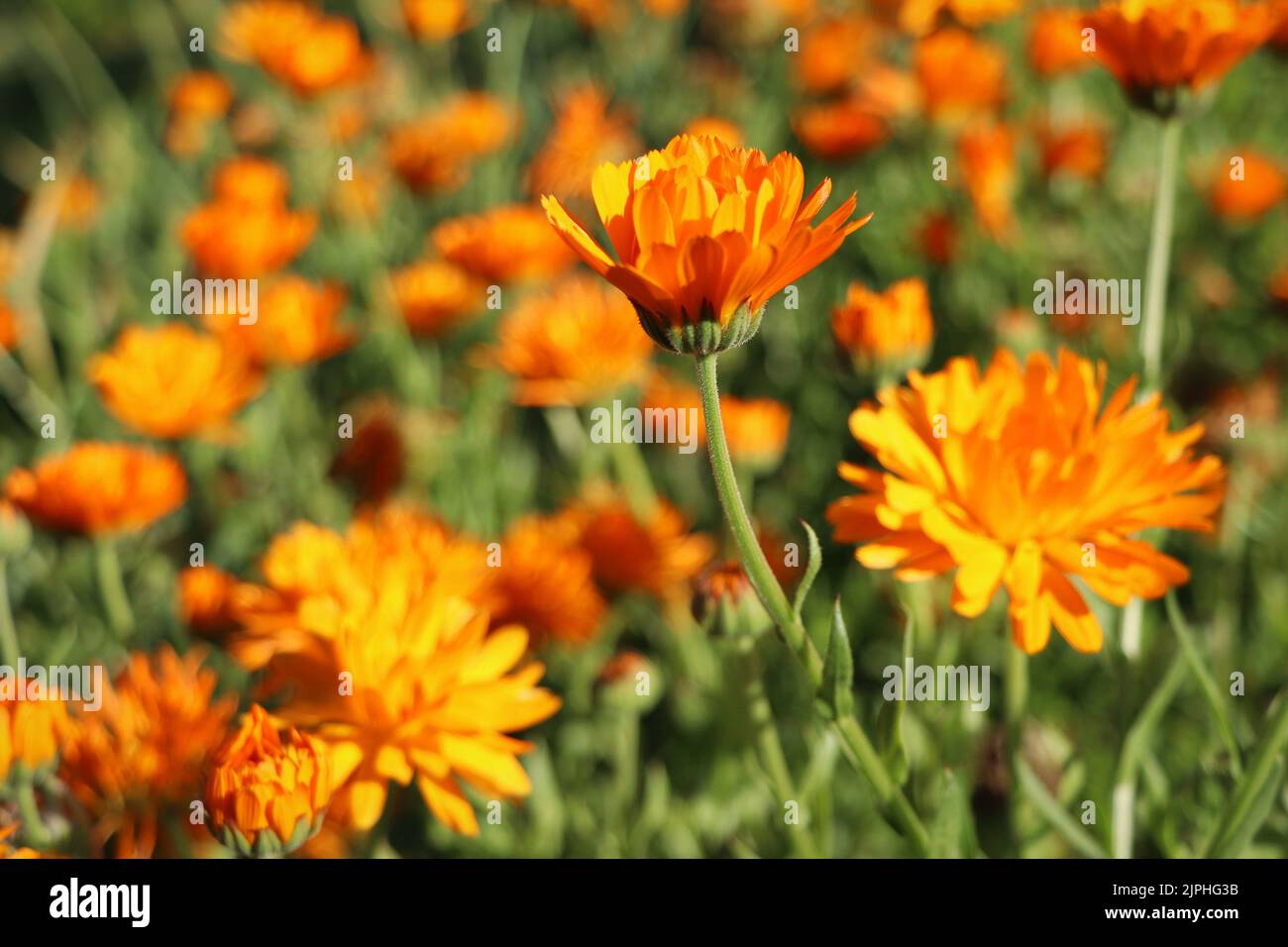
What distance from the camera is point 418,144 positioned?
187 centimetres

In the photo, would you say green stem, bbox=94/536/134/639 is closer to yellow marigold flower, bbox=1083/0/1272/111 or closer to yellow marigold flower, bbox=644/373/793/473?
yellow marigold flower, bbox=644/373/793/473

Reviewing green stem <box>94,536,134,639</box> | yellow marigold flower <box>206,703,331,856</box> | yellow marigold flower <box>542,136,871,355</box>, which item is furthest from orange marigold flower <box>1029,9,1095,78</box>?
yellow marigold flower <box>206,703,331,856</box>

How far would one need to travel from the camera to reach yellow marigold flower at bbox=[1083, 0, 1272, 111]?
0.96m

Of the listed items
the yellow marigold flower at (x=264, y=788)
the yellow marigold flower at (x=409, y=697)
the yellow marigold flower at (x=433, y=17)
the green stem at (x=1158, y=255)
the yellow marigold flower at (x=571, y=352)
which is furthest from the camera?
the yellow marigold flower at (x=433, y=17)

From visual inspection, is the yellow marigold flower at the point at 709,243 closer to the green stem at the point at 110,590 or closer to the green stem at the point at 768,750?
the green stem at the point at 768,750

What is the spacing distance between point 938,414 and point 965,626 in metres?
0.50

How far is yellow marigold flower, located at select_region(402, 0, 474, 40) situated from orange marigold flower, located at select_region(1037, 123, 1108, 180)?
103 cm

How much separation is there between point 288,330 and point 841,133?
33.0 inches

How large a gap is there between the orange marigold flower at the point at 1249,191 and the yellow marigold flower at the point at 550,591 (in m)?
1.16

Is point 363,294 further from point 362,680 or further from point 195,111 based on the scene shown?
point 362,680

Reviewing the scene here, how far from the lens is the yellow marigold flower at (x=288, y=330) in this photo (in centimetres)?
159

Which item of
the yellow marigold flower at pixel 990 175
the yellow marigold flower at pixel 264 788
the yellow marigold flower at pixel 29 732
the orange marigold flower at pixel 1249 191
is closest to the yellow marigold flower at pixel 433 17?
the yellow marigold flower at pixel 990 175

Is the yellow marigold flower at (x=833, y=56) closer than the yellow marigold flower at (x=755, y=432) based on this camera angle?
No
